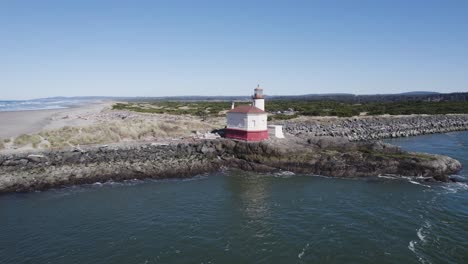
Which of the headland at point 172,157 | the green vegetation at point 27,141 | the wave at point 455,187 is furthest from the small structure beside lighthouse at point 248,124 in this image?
the green vegetation at point 27,141

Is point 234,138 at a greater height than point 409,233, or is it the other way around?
point 234,138

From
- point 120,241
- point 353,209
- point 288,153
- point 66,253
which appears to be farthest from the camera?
point 288,153

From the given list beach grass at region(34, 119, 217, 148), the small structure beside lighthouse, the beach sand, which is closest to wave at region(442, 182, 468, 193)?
the small structure beside lighthouse

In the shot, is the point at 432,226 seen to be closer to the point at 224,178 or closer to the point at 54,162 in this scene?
the point at 224,178

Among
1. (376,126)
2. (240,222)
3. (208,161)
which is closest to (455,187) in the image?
(240,222)

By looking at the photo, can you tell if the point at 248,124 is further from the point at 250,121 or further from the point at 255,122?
the point at 255,122

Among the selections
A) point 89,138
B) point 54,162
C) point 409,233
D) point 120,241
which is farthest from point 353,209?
point 89,138
